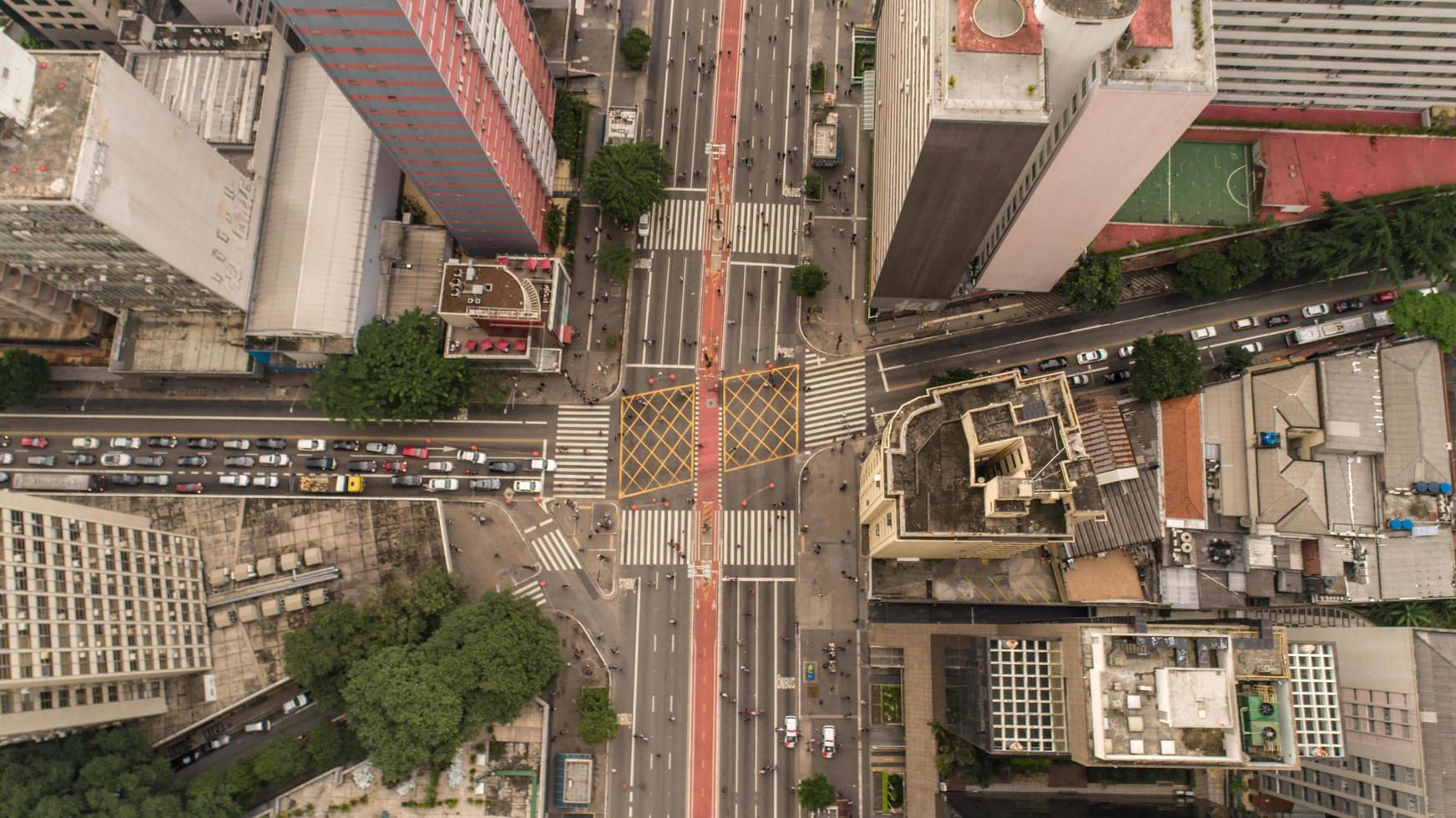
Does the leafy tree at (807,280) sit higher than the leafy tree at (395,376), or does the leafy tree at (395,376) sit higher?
the leafy tree at (807,280)

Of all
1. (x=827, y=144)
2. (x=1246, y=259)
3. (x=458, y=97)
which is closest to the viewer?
(x=458, y=97)

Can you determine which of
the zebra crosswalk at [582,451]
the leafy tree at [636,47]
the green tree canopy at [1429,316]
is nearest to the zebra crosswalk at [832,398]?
→ the zebra crosswalk at [582,451]

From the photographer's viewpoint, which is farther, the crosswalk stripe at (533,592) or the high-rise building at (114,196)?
the crosswalk stripe at (533,592)

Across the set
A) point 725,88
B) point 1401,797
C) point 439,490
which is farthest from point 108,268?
point 1401,797

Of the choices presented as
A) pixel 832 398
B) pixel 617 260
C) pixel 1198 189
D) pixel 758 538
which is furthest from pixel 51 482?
pixel 1198 189

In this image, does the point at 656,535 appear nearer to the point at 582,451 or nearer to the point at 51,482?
the point at 582,451

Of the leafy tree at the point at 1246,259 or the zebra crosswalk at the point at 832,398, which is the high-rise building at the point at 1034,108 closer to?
the zebra crosswalk at the point at 832,398

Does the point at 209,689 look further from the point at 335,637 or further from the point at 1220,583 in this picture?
the point at 1220,583
